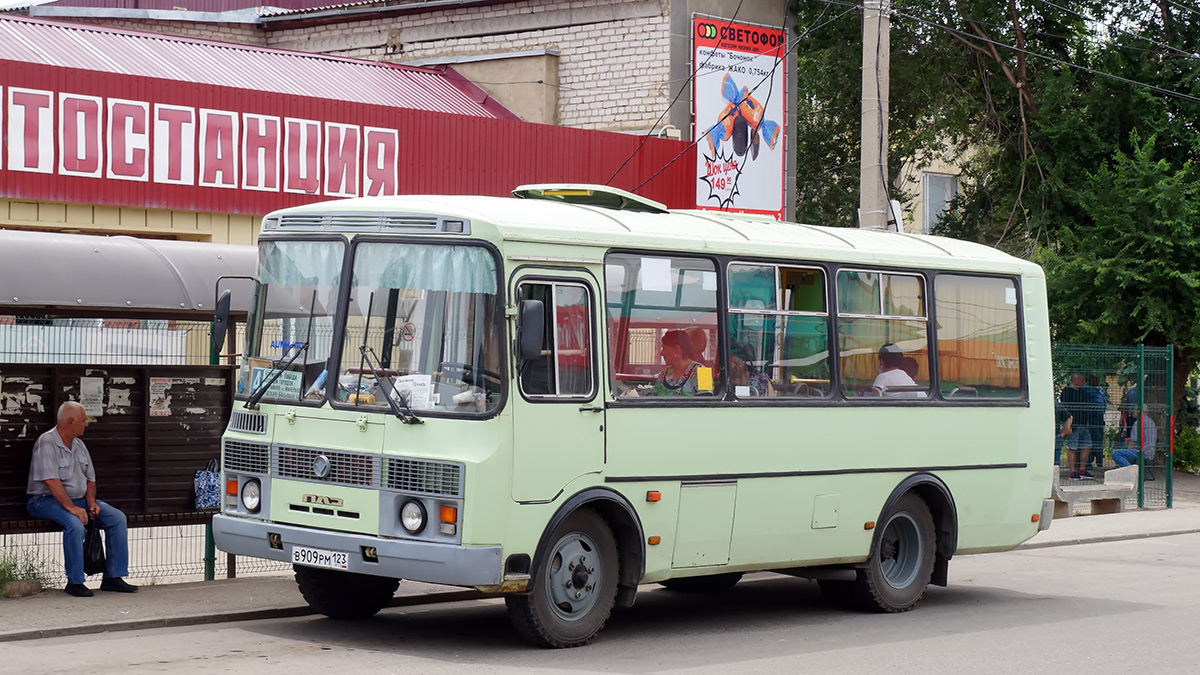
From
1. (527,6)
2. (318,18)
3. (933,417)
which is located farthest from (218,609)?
(318,18)

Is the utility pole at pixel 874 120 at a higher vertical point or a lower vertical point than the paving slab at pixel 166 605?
higher

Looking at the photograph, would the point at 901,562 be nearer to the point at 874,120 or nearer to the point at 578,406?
the point at 578,406

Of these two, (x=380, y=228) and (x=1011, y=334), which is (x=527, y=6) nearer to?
(x=1011, y=334)

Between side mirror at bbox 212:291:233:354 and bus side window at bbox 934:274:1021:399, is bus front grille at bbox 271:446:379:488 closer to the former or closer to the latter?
side mirror at bbox 212:291:233:354

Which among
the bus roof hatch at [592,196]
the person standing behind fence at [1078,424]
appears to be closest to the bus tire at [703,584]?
the bus roof hatch at [592,196]

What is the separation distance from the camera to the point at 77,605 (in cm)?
1104

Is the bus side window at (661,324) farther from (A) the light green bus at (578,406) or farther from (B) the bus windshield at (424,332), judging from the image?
(B) the bus windshield at (424,332)

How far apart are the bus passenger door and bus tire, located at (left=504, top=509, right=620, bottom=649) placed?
1.20 feet

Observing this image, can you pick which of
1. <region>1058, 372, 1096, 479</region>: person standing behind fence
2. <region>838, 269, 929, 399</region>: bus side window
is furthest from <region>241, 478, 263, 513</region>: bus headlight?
<region>1058, 372, 1096, 479</region>: person standing behind fence

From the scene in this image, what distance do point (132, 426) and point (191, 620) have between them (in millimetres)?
2113

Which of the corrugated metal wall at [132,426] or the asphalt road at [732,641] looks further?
the corrugated metal wall at [132,426]

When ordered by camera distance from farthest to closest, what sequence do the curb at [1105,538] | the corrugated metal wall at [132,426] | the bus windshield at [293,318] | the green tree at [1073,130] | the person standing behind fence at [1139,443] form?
the green tree at [1073,130], the person standing behind fence at [1139,443], the curb at [1105,538], the corrugated metal wall at [132,426], the bus windshield at [293,318]

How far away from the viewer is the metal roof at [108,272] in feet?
42.4

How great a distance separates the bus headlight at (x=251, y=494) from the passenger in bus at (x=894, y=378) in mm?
4783
